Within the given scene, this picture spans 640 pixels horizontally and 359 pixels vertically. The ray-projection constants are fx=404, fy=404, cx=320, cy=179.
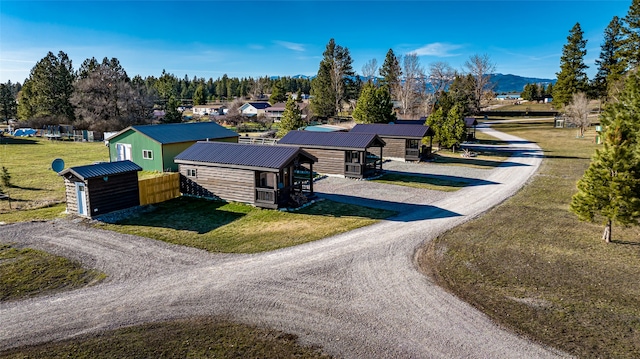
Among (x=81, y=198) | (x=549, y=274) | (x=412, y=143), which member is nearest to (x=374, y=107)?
(x=412, y=143)

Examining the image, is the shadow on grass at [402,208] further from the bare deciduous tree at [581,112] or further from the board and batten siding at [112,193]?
→ the bare deciduous tree at [581,112]

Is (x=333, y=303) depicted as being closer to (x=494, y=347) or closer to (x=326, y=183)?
(x=494, y=347)

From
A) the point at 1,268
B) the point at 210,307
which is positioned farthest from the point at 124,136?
the point at 210,307

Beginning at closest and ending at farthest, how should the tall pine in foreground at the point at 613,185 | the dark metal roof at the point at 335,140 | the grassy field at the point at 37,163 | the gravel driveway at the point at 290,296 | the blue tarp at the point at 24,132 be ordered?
the gravel driveway at the point at 290,296 → the tall pine in foreground at the point at 613,185 → the grassy field at the point at 37,163 → the dark metal roof at the point at 335,140 → the blue tarp at the point at 24,132

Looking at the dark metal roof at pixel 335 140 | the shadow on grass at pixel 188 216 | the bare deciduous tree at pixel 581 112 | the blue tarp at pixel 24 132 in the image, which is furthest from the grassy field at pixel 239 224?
the bare deciduous tree at pixel 581 112

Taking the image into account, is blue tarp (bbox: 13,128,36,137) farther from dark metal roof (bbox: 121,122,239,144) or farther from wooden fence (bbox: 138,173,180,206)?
wooden fence (bbox: 138,173,180,206)

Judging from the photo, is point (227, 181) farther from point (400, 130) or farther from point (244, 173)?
point (400, 130)
